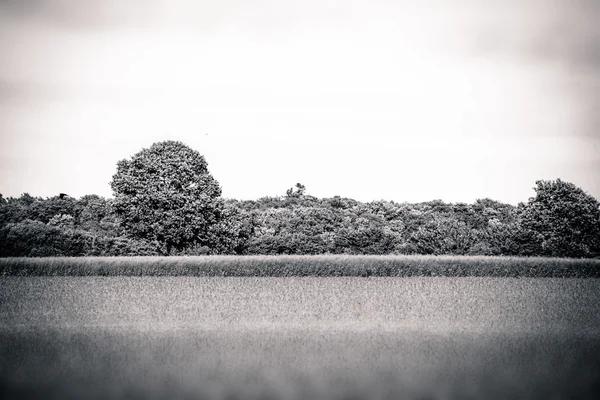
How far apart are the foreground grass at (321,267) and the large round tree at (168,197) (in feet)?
31.3

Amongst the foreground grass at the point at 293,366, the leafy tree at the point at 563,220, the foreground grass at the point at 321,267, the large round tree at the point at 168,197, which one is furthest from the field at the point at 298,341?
the leafy tree at the point at 563,220

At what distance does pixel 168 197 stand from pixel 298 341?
107 feet

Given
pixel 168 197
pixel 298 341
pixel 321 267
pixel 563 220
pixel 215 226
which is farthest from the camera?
pixel 563 220

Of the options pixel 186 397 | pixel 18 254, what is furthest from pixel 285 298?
pixel 18 254

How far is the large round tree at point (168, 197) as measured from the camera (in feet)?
157

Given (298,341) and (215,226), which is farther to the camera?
(215,226)

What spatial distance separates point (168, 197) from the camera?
4781cm

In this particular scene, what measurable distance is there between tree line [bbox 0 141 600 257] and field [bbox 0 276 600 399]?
1743cm

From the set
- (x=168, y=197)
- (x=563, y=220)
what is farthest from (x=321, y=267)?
(x=563, y=220)

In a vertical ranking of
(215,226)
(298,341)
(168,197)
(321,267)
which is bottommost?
(298,341)

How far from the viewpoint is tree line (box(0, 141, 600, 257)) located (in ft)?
158

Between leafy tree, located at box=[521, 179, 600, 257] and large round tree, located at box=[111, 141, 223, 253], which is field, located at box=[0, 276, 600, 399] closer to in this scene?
large round tree, located at box=[111, 141, 223, 253]

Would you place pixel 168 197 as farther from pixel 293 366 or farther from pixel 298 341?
pixel 293 366

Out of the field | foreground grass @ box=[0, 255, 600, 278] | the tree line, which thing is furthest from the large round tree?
the field
